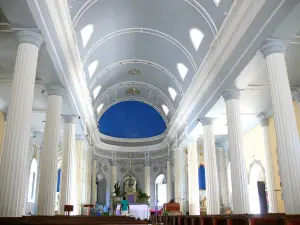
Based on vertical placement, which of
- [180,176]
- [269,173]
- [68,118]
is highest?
[68,118]

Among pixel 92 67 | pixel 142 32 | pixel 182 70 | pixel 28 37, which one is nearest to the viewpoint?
pixel 28 37

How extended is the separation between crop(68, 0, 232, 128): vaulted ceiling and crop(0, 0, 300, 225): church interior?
72 millimetres

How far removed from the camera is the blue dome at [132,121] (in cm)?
2477

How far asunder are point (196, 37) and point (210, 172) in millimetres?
5757

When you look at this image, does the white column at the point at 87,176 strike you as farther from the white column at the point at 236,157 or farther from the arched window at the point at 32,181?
the white column at the point at 236,157

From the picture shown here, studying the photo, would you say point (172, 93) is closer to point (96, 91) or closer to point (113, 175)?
point (96, 91)

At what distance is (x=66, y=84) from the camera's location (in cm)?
1170

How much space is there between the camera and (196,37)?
13.6 meters

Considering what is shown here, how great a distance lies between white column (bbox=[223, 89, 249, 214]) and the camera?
10.4 m

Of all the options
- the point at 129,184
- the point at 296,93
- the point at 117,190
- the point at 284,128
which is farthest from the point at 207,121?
the point at 129,184

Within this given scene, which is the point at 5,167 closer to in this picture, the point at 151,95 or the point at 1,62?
the point at 1,62

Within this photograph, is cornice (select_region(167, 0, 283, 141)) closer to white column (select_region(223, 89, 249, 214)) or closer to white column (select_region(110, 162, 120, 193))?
white column (select_region(223, 89, 249, 214))

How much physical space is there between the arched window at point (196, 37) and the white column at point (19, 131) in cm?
687

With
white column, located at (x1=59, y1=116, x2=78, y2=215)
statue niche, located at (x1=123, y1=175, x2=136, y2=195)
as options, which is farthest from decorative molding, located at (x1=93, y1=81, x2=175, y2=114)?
statue niche, located at (x1=123, y1=175, x2=136, y2=195)
